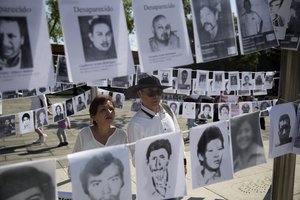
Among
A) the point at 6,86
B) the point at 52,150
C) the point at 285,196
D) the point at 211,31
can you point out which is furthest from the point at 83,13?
the point at 52,150

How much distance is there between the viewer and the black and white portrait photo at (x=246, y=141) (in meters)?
2.32

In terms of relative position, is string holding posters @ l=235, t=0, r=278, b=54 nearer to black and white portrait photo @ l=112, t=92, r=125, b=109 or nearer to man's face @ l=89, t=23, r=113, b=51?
man's face @ l=89, t=23, r=113, b=51

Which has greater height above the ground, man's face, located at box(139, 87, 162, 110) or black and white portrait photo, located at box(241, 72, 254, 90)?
man's face, located at box(139, 87, 162, 110)

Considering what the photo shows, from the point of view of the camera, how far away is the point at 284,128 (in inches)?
100

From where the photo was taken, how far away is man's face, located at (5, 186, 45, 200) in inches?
60.7

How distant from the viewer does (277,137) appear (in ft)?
8.22

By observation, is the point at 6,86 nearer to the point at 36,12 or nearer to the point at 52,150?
the point at 36,12

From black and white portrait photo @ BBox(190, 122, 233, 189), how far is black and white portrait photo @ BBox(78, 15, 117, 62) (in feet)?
2.62

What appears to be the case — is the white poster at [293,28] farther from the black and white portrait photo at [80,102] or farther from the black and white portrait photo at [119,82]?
the black and white portrait photo at [80,102]

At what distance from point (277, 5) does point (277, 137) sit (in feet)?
3.24

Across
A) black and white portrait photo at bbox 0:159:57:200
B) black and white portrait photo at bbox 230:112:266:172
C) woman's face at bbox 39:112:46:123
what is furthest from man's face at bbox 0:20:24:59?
woman's face at bbox 39:112:46:123

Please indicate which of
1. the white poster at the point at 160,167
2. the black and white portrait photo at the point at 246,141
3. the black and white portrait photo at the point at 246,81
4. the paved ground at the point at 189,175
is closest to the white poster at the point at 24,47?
the white poster at the point at 160,167

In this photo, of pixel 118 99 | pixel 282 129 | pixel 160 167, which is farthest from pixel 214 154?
pixel 118 99

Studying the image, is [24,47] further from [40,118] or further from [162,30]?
[40,118]
